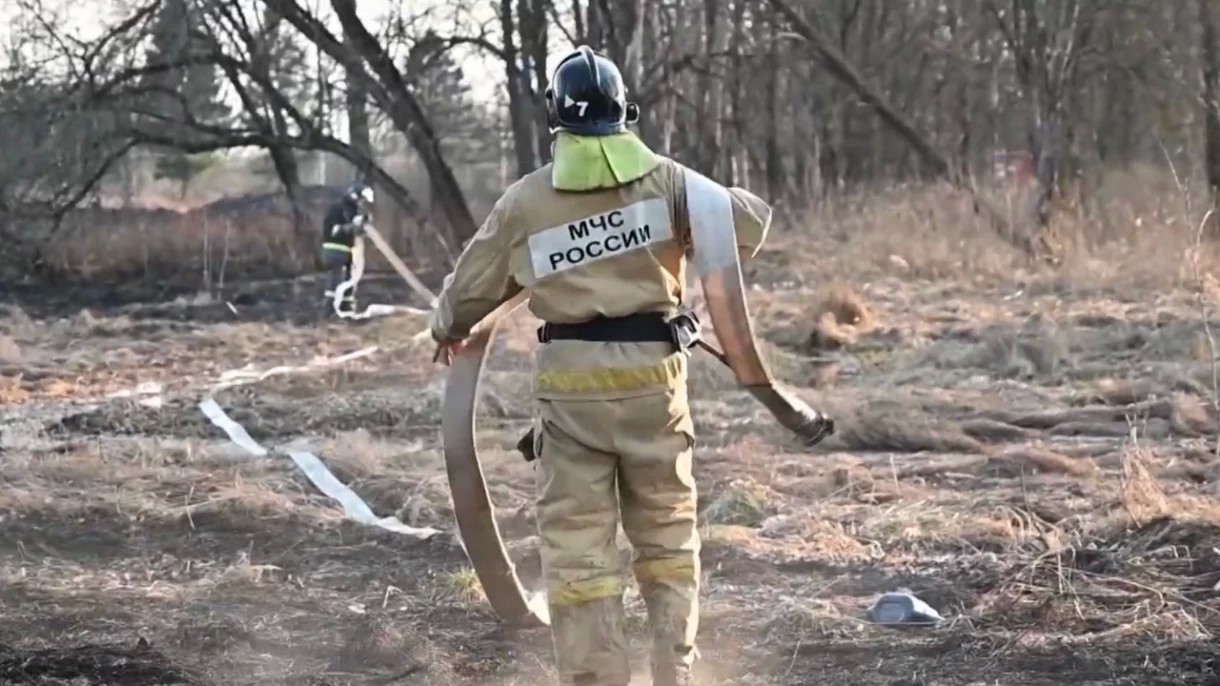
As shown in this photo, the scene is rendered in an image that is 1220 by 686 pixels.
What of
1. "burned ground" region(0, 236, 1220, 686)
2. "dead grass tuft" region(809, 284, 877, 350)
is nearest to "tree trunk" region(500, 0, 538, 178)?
"dead grass tuft" region(809, 284, 877, 350)

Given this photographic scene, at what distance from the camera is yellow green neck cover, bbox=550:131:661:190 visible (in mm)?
3529

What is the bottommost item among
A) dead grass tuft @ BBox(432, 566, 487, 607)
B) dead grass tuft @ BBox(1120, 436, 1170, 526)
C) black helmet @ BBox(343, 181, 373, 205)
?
dead grass tuft @ BBox(432, 566, 487, 607)

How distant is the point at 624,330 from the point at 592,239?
9.0 inches

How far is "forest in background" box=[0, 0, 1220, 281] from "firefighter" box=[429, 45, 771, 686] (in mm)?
11906

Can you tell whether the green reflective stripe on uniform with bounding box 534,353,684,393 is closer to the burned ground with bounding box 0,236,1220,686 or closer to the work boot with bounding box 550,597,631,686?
the work boot with bounding box 550,597,631,686

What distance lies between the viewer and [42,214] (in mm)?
20859

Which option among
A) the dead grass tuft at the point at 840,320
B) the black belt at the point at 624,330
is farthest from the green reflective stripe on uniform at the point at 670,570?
the dead grass tuft at the point at 840,320

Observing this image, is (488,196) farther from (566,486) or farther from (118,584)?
(566,486)

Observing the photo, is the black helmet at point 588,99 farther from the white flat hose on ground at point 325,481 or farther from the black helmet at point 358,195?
the black helmet at point 358,195

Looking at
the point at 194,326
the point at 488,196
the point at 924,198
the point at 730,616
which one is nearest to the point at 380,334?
the point at 194,326

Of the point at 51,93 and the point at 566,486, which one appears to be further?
the point at 51,93

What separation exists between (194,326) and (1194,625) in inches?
565

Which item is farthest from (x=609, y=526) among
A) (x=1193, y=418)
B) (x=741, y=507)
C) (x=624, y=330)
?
(x=1193, y=418)

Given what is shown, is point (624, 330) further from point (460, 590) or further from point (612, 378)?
point (460, 590)
